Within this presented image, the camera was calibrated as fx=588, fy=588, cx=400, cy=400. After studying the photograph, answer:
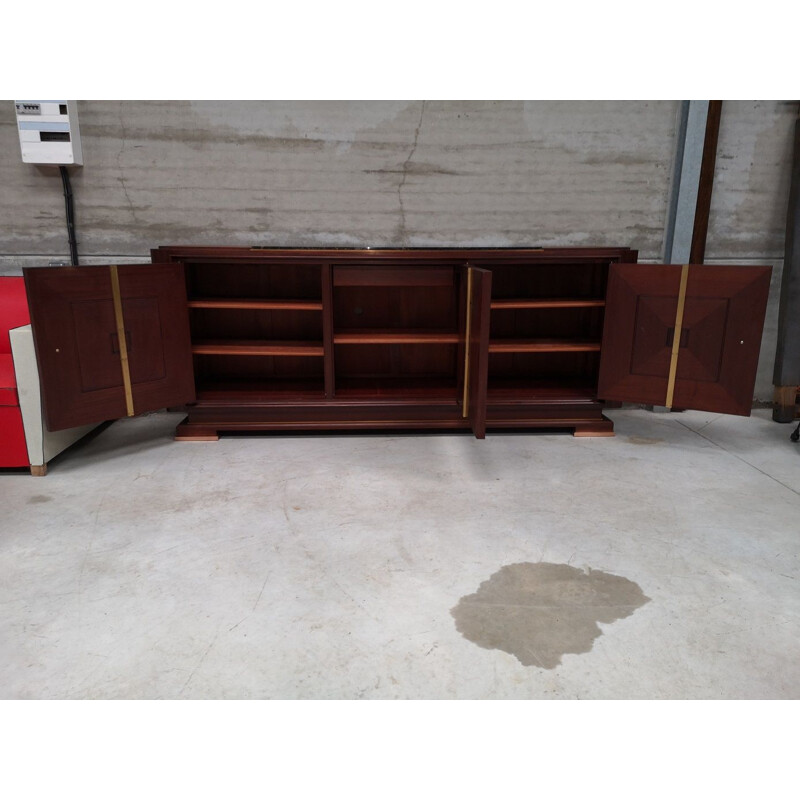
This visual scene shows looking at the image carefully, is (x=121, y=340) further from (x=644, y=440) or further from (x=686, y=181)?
(x=686, y=181)

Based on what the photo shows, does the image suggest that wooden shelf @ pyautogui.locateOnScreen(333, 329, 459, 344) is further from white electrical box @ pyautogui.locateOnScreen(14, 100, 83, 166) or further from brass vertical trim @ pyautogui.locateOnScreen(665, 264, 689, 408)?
white electrical box @ pyautogui.locateOnScreen(14, 100, 83, 166)

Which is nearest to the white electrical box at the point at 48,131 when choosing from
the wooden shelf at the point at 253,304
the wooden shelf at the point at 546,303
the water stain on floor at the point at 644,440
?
the wooden shelf at the point at 253,304

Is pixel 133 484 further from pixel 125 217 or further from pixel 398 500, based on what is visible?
pixel 125 217

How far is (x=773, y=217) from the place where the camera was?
156 inches

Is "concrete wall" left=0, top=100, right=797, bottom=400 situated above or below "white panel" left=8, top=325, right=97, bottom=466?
above

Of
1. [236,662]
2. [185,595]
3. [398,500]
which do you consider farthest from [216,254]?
[236,662]

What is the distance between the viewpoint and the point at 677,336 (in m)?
3.31

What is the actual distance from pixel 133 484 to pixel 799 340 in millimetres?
4039

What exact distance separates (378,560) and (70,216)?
306 cm

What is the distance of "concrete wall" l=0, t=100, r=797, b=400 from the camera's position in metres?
3.69

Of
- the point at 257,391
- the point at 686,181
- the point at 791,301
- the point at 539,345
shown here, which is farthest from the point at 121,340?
the point at 791,301

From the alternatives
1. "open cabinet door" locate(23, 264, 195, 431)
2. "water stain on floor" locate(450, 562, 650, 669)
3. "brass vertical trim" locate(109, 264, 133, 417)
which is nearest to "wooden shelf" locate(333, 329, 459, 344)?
"open cabinet door" locate(23, 264, 195, 431)

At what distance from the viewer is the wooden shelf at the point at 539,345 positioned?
3545 millimetres

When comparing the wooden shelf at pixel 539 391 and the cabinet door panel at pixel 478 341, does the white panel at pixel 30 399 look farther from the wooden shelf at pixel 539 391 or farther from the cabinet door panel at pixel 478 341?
the wooden shelf at pixel 539 391
